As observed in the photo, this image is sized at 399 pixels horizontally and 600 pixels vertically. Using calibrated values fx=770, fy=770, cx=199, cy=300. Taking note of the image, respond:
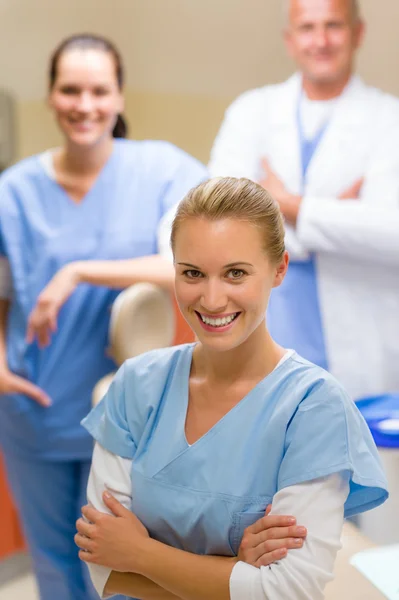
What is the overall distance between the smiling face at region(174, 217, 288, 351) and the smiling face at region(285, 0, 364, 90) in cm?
100

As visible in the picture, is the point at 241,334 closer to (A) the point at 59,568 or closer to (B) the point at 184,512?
(B) the point at 184,512

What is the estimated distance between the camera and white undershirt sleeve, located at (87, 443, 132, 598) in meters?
1.21

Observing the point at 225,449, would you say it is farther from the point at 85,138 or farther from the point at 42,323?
the point at 85,138

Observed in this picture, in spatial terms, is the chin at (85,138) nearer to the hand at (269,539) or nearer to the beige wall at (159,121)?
the beige wall at (159,121)

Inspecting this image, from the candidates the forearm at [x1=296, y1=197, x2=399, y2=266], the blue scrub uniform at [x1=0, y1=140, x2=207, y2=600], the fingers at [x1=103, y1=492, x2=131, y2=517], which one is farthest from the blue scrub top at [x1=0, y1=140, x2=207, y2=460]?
the fingers at [x1=103, y1=492, x2=131, y2=517]

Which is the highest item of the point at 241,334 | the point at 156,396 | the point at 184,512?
the point at 241,334

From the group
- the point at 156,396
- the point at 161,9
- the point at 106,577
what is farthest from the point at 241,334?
the point at 161,9

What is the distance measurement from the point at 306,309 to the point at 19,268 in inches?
32.3

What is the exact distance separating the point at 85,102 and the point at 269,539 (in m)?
1.43

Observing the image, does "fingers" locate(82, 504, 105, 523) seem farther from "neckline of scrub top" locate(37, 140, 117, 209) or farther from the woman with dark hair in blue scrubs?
"neckline of scrub top" locate(37, 140, 117, 209)

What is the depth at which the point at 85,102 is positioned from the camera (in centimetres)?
211

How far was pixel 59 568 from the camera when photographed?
226cm

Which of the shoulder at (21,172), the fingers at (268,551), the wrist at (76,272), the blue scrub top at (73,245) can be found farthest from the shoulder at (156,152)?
the fingers at (268,551)

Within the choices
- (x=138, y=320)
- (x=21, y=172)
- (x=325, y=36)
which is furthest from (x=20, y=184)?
(x=325, y=36)
